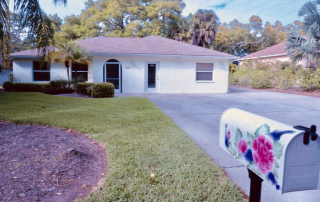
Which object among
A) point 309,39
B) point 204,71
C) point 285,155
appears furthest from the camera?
point 309,39

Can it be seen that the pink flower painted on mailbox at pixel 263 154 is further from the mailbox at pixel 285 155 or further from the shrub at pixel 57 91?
the shrub at pixel 57 91

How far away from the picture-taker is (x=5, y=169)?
321cm

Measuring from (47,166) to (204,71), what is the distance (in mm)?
14505

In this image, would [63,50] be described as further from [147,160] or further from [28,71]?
[147,160]

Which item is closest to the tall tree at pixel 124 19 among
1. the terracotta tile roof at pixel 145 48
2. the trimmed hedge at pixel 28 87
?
the terracotta tile roof at pixel 145 48

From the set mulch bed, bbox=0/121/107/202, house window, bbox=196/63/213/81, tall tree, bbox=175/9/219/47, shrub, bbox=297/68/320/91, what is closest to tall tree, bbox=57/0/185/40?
tall tree, bbox=175/9/219/47

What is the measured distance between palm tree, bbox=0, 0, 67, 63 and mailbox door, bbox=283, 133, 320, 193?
243 inches

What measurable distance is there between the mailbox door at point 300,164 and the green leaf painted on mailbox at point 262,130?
0.17 meters

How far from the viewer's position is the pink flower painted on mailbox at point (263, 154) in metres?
1.36

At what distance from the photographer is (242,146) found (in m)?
1.61

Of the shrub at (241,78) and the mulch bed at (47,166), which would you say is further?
the shrub at (241,78)

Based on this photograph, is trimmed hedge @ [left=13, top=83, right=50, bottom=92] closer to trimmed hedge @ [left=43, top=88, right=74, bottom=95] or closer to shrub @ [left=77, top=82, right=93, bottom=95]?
trimmed hedge @ [left=43, top=88, right=74, bottom=95]

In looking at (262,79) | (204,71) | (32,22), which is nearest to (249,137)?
(32,22)

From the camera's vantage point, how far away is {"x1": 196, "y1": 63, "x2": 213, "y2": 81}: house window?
16672 mm
